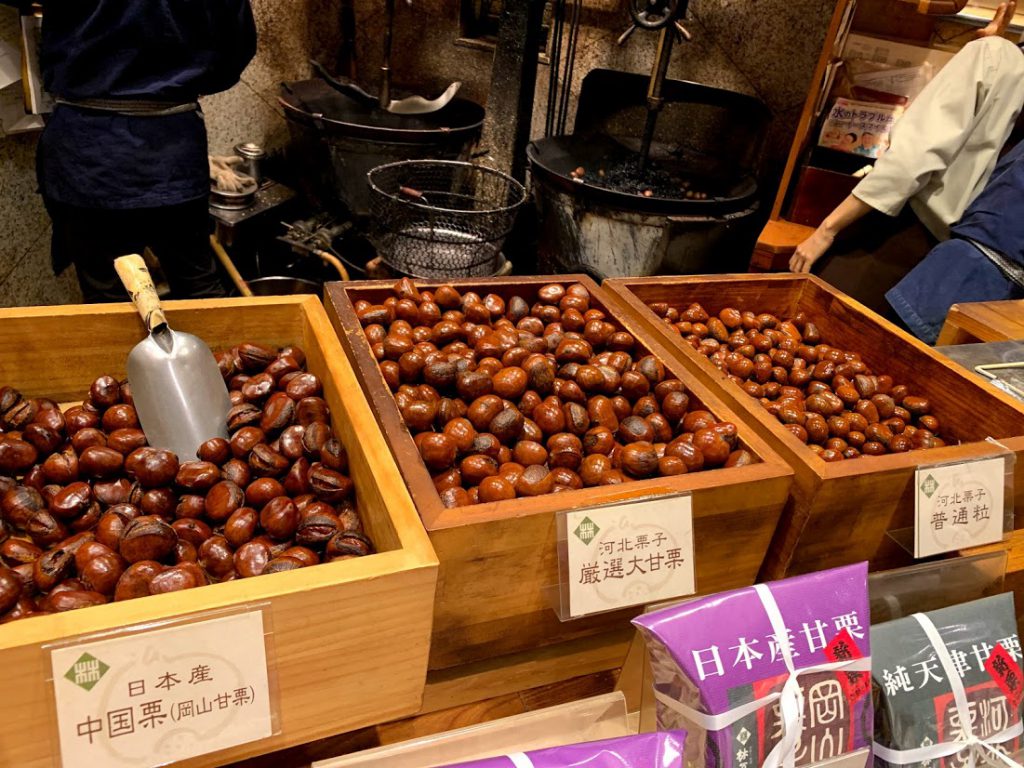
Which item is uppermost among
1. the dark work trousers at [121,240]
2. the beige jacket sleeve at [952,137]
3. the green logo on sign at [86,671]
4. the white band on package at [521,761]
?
the beige jacket sleeve at [952,137]

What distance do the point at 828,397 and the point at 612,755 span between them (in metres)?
1.05

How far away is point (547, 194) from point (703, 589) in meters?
1.96

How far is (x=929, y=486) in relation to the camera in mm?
1264

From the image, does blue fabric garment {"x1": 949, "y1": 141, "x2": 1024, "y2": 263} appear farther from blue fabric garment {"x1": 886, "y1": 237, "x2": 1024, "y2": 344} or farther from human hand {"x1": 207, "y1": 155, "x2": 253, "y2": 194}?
human hand {"x1": 207, "y1": 155, "x2": 253, "y2": 194}

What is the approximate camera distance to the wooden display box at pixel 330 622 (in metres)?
0.76

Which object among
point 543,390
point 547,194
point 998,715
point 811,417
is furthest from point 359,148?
point 998,715

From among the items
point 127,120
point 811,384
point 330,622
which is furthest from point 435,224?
point 330,622

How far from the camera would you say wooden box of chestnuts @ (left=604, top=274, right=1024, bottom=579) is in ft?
4.14

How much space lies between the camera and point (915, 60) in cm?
294

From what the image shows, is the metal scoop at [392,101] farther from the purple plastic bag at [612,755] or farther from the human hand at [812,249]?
the purple plastic bag at [612,755]

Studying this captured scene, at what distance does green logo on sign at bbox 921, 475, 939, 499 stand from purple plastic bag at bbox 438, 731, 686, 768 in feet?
2.38

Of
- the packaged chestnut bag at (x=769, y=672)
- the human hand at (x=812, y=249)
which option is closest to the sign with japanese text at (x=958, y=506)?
the packaged chestnut bag at (x=769, y=672)

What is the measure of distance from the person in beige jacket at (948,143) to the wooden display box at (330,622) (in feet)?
6.94

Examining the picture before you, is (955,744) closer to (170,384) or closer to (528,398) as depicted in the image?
(528,398)
